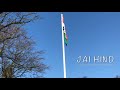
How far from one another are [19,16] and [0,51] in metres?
0.90

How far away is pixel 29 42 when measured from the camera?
6.13 meters

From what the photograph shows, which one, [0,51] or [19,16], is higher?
[19,16]

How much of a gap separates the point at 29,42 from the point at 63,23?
1.04m
